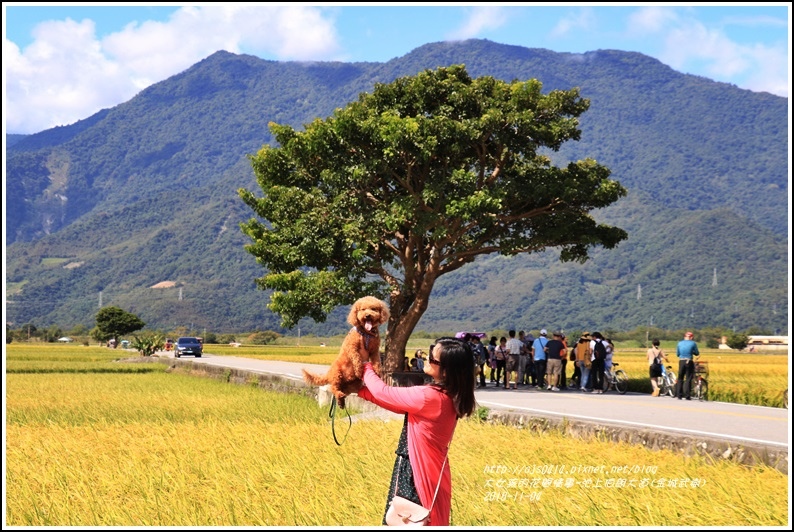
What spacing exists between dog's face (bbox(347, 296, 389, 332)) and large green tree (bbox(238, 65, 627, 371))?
20.2m

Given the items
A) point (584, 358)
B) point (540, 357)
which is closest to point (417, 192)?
point (540, 357)

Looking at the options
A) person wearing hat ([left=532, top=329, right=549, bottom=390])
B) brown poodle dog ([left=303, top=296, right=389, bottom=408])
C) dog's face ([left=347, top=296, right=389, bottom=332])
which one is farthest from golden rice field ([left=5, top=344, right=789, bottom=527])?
person wearing hat ([left=532, top=329, right=549, bottom=390])

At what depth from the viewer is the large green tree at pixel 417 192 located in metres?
26.0

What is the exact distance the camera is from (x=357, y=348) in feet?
16.5

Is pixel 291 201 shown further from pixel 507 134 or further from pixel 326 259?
pixel 507 134

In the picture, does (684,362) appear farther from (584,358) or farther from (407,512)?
(407,512)

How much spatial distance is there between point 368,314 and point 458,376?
64 cm

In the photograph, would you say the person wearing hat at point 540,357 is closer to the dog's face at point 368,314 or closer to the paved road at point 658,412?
the paved road at point 658,412

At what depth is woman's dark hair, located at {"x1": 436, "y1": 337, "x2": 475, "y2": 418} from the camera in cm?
525

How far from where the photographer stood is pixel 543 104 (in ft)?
88.3

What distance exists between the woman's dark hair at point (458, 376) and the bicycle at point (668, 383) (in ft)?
62.4

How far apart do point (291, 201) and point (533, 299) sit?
12471cm

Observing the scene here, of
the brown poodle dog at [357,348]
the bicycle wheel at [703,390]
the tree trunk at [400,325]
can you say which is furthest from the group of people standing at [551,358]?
the brown poodle dog at [357,348]

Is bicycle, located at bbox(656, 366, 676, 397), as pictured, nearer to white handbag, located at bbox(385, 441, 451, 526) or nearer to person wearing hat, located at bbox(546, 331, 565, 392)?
person wearing hat, located at bbox(546, 331, 565, 392)
